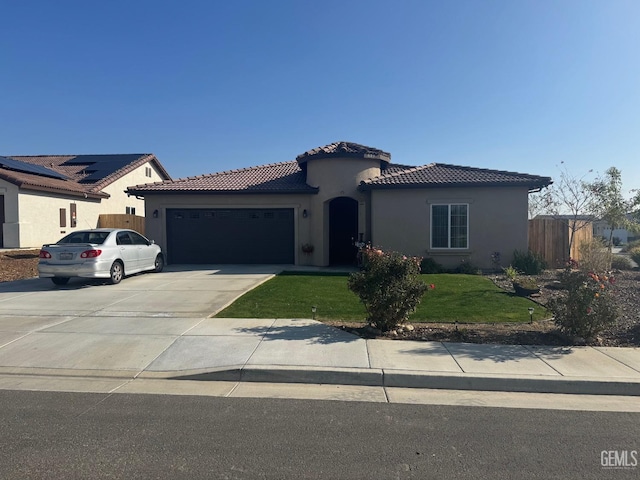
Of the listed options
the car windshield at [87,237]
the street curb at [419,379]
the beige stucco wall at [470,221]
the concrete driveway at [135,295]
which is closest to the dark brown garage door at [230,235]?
the concrete driveway at [135,295]

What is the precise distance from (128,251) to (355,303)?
23.9 ft

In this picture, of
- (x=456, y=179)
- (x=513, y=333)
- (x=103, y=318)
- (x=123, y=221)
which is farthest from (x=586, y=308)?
(x=123, y=221)

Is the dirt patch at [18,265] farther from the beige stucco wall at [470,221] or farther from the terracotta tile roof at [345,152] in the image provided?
the beige stucco wall at [470,221]

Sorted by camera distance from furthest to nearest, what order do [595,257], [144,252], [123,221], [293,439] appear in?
[123,221] < [144,252] < [595,257] < [293,439]

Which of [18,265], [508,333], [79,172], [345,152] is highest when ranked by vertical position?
[79,172]

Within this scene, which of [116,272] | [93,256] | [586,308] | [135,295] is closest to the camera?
[586,308]

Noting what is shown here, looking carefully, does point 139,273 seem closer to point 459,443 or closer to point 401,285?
point 401,285

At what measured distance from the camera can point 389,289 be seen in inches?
274

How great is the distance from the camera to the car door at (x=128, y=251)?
12.4 meters

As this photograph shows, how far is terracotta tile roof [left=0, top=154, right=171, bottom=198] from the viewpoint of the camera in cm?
2048

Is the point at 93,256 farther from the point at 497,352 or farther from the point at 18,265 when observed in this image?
the point at 497,352

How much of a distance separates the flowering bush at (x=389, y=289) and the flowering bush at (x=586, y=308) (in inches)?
85.7

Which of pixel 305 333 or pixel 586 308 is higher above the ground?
pixel 586 308

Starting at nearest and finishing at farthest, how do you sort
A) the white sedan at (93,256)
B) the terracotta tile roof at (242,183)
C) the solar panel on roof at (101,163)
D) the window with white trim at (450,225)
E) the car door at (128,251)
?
the white sedan at (93,256)
the car door at (128,251)
the window with white trim at (450,225)
the terracotta tile roof at (242,183)
the solar panel on roof at (101,163)
